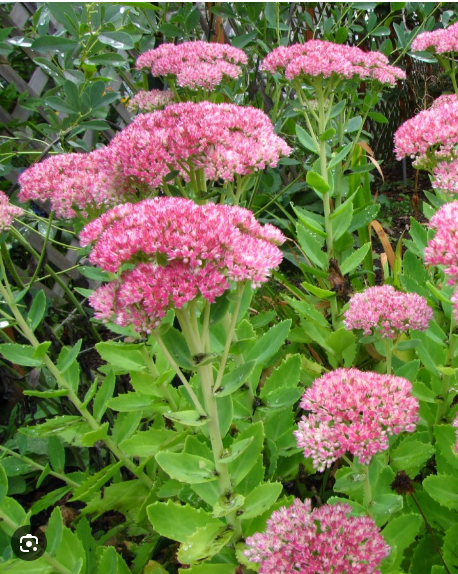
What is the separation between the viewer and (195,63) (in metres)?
1.82

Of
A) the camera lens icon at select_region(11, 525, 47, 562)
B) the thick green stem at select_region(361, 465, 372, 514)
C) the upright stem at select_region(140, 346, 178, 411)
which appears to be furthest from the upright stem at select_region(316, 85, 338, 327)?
the camera lens icon at select_region(11, 525, 47, 562)

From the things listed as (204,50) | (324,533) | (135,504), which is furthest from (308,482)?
(204,50)

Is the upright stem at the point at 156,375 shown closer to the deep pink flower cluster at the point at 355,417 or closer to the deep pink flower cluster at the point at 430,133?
the deep pink flower cluster at the point at 355,417

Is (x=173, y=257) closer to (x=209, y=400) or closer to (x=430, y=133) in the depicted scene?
(x=209, y=400)

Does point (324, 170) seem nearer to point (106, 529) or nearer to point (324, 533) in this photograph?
point (324, 533)

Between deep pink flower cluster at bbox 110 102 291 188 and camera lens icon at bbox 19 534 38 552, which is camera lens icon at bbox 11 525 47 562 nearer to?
camera lens icon at bbox 19 534 38 552

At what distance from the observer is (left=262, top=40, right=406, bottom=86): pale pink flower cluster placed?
1713 millimetres

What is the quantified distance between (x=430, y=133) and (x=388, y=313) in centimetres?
55

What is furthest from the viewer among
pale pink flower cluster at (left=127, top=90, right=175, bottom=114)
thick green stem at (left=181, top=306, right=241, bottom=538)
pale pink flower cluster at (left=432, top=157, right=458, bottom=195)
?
pale pink flower cluster at (left=127, top=90, right=175, bottom=114)

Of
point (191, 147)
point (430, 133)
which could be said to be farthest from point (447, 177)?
point (191, 147)

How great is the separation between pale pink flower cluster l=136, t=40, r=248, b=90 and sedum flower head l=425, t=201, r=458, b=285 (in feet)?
3.28

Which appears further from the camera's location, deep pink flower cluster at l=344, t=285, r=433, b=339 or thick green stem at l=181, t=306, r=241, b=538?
deep pink flower cluster at l=344, t=285, r=433, b=339

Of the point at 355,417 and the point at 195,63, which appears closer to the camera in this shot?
the point at 355,417

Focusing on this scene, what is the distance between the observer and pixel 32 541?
1.08m
